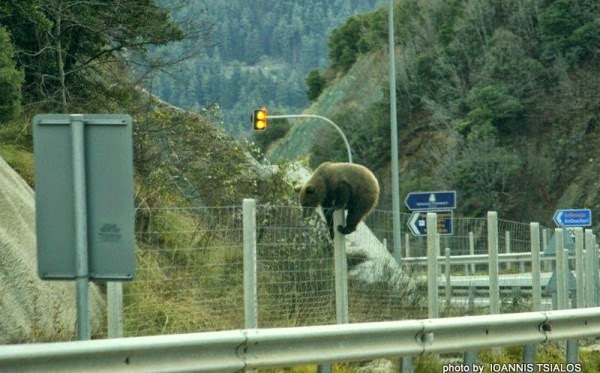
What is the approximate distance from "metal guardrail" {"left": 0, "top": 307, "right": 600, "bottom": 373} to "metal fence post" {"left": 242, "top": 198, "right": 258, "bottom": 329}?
1316 mm

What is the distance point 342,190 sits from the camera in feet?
45.4

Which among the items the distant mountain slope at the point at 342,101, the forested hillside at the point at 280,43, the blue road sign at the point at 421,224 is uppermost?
the forested hillside at the point at 280,43

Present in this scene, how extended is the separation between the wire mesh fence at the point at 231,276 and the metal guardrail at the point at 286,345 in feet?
6.00

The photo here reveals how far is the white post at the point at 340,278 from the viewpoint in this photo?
11180mm

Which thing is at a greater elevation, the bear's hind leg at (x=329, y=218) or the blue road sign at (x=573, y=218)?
the bear's hind leg at (x=329, y=218)

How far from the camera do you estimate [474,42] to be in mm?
63562

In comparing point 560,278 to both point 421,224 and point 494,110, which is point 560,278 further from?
point 494,110

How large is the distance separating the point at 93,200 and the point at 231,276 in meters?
3.57

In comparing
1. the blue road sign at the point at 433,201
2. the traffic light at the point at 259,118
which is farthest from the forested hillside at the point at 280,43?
the blue road sign at the point at 433,201

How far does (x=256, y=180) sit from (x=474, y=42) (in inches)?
1760

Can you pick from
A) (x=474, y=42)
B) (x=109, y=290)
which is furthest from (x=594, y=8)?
(x=109, y=290)

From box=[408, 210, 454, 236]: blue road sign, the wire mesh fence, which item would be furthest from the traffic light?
the wire mesh fence

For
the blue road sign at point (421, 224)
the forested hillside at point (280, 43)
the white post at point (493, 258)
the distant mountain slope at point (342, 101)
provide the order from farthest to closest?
1. the forested hillside at point (280, 43)
2. the distant mountain slope at point (342, 101)
3. the blue road sign at point (421, 224)
4. the white post at point (493, 258)

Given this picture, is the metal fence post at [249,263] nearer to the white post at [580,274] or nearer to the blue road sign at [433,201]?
the white post at [580,274]
